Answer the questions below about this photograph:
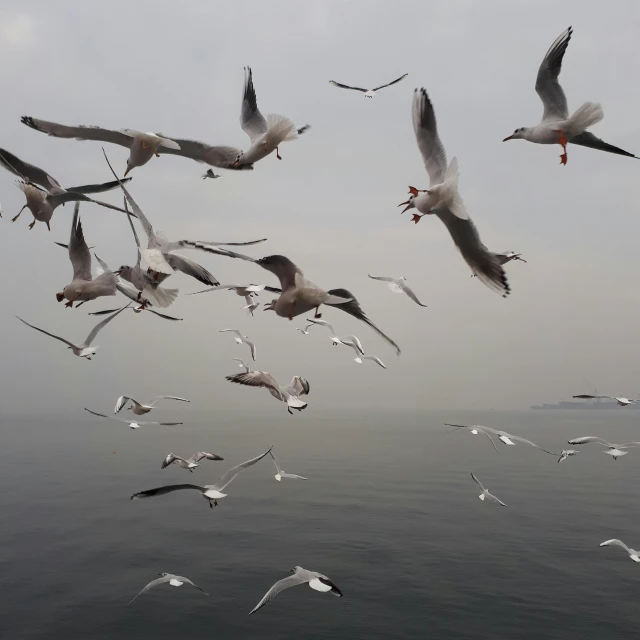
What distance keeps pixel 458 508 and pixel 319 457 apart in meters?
66.6


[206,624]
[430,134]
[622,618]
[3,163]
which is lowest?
[206,624]

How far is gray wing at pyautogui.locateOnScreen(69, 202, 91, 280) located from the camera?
855cm

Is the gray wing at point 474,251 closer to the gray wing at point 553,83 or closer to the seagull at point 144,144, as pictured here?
the gray wing at point 553,83

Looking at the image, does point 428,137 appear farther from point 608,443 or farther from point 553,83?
point 608,443

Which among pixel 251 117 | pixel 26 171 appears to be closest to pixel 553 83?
pixel 251 117

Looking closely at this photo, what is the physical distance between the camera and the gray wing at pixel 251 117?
9.59 meters

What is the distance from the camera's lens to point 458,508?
71.3 m

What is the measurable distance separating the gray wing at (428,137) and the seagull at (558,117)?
1.47m

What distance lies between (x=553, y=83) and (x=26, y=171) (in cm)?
802

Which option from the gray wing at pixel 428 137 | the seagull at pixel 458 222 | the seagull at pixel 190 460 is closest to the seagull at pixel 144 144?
the gray wing at pixel 428 137

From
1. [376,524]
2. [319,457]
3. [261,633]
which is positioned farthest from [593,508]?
[319,457]

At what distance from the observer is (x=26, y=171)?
8.22 m

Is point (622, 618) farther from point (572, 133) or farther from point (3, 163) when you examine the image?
point (3, 163)

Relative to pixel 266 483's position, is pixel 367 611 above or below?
below
